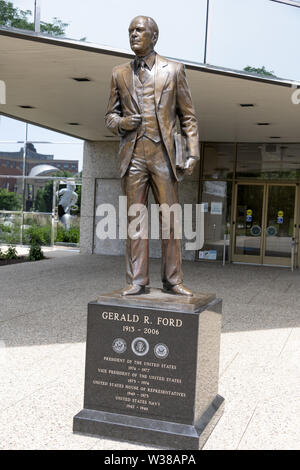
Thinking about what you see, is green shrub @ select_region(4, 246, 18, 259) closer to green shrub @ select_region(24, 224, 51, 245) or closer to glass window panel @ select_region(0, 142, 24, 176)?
green shrub @ select_region(24, 224, 51, 245)

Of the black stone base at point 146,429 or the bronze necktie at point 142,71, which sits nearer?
the black stone base at point 146,429

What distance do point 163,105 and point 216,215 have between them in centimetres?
1234

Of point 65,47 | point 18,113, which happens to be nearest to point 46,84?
point 65,47

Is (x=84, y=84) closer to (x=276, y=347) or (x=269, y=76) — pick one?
(x=269, y=76)

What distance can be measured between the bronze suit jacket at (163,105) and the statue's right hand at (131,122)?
0.22ft

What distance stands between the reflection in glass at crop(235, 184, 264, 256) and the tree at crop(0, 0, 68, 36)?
32.1ft

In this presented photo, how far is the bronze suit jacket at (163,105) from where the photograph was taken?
407cm

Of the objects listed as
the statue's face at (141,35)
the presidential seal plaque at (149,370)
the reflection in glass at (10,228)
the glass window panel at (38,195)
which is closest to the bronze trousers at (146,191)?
the presidential seal plaque at (149,370)

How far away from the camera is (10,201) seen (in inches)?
797

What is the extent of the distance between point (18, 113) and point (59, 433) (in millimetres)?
10744

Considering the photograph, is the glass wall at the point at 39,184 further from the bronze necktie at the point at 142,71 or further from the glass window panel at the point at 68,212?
the bronze necktie at the point at 142,71

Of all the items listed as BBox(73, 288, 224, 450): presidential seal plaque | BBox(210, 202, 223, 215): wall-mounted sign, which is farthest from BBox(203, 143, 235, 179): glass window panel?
BBox(73, 288, 224, 450): presidential seal plaque
